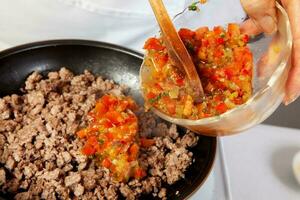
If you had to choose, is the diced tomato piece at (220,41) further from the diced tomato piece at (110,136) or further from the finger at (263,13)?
the diced tomato piece at (110,136)

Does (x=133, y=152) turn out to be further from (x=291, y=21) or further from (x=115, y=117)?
(x=291, y=21)

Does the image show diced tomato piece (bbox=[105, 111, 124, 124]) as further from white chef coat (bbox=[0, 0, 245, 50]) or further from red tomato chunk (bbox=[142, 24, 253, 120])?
white chef coat (bbox=[0, 0, 245, 50])

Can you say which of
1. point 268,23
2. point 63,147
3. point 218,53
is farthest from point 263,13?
point 63,147

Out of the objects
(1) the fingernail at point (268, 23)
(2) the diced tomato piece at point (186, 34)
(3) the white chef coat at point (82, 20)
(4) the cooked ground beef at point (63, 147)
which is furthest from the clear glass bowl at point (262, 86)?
(3) the white chef coat at point (82, 20)

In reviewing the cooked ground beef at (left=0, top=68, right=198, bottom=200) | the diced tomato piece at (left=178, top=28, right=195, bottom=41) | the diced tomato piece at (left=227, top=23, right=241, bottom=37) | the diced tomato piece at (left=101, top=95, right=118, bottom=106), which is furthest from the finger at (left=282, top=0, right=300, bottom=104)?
the diced tomato piece at (left=101, top=95, right=118, bottom=106)

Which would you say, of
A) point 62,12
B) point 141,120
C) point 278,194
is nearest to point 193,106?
point 141,120

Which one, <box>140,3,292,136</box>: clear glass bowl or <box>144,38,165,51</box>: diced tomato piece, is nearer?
<box>140,3,292,136</box>: clear glass bowl
